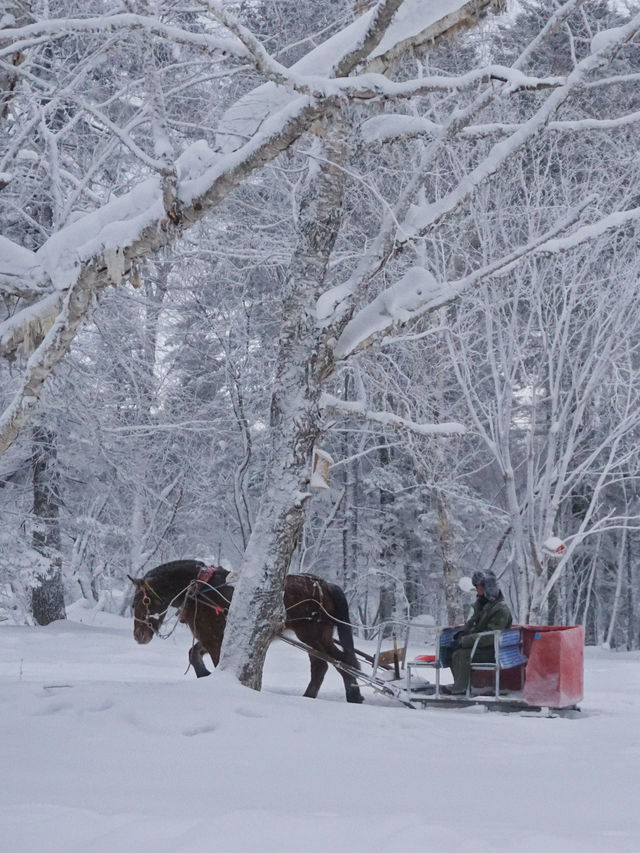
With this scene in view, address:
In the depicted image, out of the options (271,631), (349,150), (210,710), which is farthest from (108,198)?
(210,710)

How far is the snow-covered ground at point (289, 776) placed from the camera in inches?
131

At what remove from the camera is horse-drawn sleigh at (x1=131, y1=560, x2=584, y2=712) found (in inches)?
369

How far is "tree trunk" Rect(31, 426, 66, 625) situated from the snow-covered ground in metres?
11.4

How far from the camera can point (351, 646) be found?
10.5 m

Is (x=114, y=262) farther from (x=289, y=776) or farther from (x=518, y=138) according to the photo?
(x=289, y=776)

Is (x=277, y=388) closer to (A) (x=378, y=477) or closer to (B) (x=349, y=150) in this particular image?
(B) (x=349, y=150)

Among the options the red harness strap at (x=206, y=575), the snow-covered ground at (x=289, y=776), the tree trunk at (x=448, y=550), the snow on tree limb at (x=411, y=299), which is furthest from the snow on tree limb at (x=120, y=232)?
the tree trunk at (x=448, y=550)

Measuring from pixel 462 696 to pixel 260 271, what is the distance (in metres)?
11.6

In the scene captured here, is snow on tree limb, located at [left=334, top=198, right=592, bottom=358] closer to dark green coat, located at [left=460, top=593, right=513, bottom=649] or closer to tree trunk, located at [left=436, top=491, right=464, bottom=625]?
dark green coat, located at [left=460, top=593, right=513, bottom=649]

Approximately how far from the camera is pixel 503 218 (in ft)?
46.0

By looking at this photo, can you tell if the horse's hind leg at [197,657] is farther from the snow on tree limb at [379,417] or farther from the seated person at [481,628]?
the snow on tree limb at [379,417]

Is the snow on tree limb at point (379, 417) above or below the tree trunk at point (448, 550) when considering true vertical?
above

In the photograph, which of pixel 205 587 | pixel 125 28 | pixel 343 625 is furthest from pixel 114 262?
pixel 343 625

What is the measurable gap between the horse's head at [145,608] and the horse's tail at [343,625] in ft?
6.68
